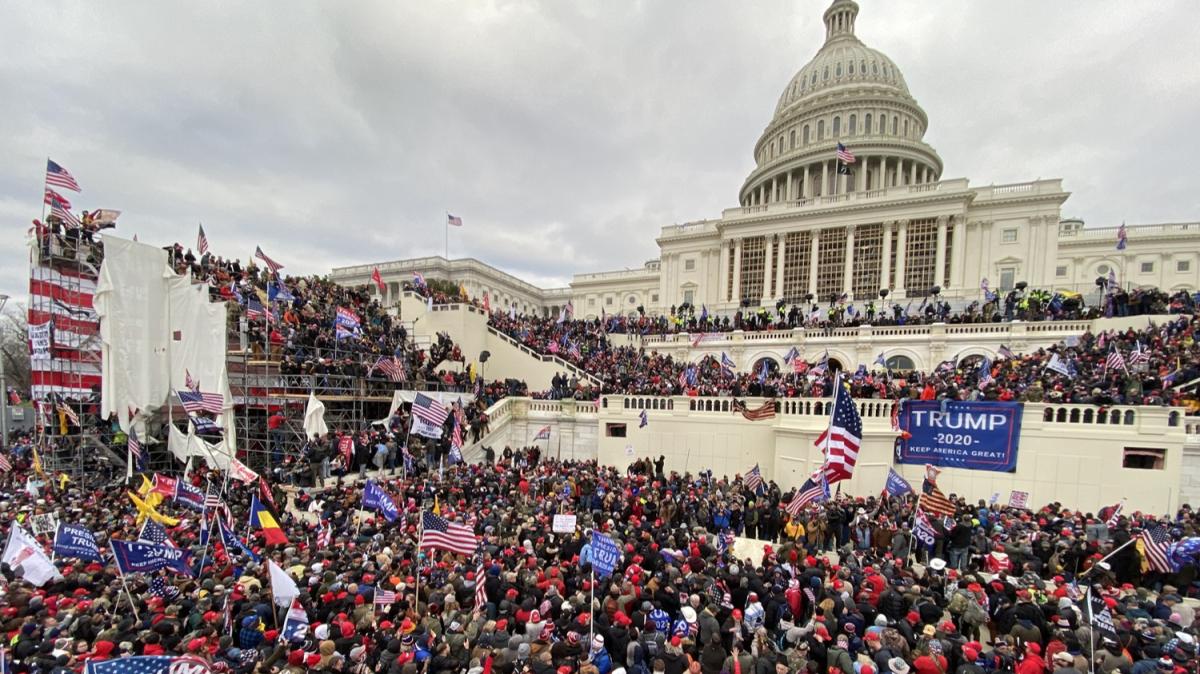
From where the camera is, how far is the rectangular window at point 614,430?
21.8 metres

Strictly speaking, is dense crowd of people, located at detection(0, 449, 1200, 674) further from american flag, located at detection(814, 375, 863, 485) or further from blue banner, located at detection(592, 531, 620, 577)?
american flag, located at detection(814, 375, 863, 485)

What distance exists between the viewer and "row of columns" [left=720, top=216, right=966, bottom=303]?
4141 centimetres

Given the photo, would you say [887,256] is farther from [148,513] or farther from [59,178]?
[59,178]

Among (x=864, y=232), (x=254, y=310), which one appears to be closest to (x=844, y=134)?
(x=864, y=232)

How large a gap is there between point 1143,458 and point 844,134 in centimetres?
5659

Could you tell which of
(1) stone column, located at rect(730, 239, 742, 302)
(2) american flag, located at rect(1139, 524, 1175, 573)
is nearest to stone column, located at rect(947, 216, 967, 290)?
(1) stone column, located at rect(730, 239, 742, 302)

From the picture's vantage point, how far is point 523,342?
3328cm

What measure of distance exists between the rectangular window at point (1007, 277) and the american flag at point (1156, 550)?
41458 mm

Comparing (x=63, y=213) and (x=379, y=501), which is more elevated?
(x=63, y=213)

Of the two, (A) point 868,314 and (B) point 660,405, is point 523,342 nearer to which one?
(B) point 660,405

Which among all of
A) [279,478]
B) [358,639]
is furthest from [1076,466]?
[279,478]

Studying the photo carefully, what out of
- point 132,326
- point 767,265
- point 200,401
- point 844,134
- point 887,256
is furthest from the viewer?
point 844,134

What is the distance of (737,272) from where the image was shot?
4906 cm

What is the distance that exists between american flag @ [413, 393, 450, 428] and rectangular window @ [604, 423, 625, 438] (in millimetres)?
8846
